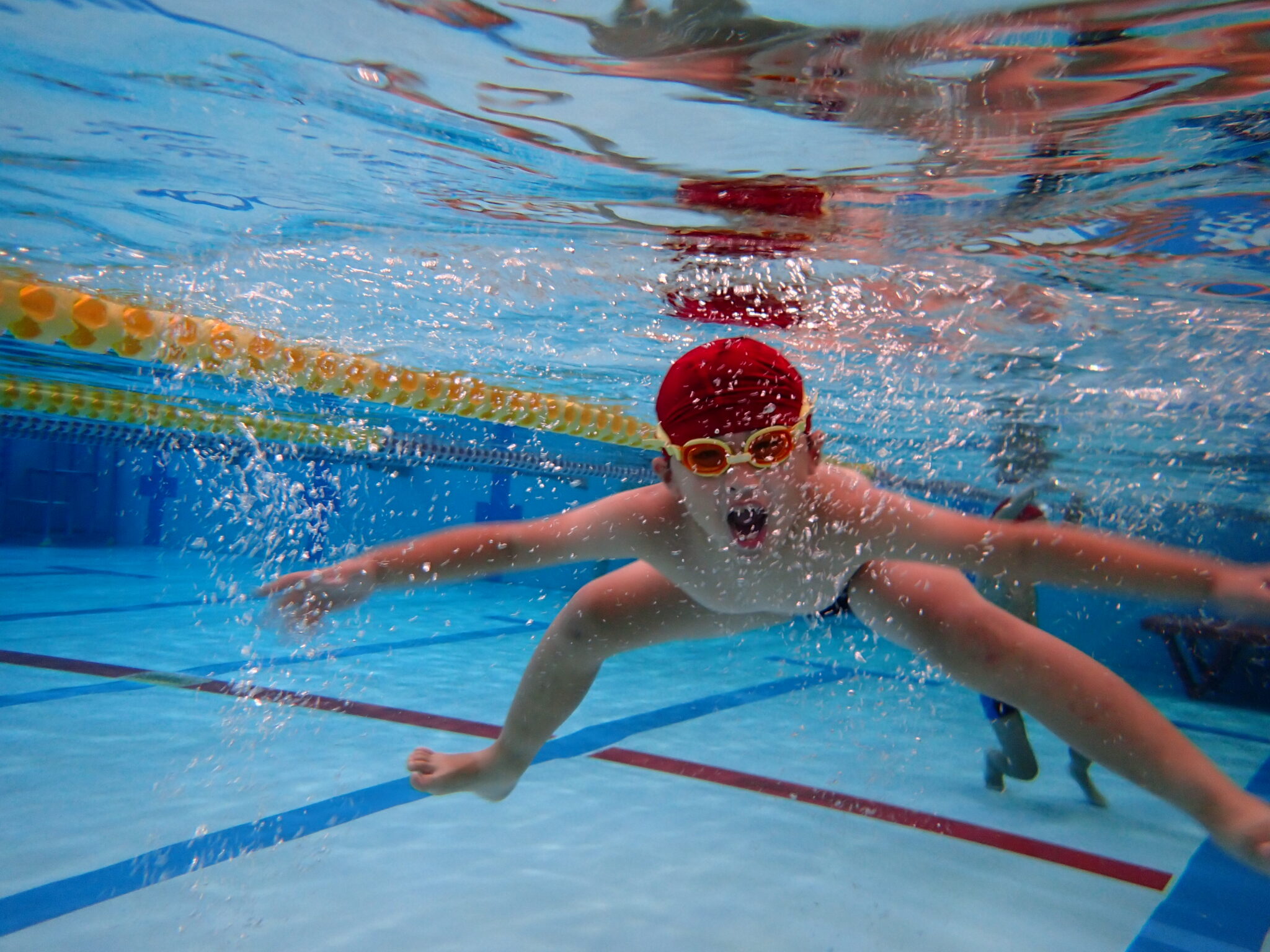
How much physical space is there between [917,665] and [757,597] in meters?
9.74

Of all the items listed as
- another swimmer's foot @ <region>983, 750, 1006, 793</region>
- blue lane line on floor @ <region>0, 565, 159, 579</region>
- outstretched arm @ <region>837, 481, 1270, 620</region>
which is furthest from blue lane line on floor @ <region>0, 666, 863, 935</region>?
blue lane line on floor @ <region>0, 565, 159, 579</region>

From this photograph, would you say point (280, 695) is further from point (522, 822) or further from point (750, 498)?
point (750, 498)

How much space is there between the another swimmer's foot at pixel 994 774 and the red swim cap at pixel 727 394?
3.70m

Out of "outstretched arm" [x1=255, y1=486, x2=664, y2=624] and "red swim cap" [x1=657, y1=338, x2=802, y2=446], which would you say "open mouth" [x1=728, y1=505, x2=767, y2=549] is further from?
"outstretched arm" [x1=255, y1=486, x2=664, y2=624]

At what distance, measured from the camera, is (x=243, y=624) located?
34.5 ft

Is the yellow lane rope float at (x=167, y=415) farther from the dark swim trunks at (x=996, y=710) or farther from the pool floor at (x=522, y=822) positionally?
the dark swim trunks at (x=996, y=710)

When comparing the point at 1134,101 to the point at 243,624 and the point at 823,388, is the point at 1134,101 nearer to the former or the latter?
the point at 823,388

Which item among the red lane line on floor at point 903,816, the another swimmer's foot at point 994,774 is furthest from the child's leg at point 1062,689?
the another swimmer's foot at point 994,774

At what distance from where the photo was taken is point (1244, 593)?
2543mm

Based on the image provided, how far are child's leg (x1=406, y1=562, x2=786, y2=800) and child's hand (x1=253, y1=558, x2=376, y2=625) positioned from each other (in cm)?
93

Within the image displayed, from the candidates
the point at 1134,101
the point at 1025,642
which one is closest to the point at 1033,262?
the point at 1134,101

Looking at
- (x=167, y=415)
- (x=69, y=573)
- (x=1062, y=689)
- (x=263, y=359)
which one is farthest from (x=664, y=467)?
(x=167, y=415)

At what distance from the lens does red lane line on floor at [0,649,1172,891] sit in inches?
174

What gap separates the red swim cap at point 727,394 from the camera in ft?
9.55
